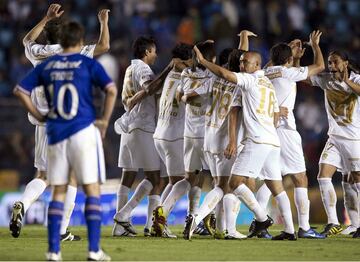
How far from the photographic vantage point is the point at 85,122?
1173cm

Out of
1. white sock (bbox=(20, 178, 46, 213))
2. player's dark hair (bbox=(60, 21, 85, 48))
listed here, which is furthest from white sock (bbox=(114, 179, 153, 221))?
player's dark hair (bbox=(60, 21, 85, 48))

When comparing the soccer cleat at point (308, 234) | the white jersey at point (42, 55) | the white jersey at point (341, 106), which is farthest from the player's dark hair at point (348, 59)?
the white jersey at point (42, 55)

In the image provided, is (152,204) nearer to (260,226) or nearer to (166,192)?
(166,192)

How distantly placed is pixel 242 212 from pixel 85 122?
1025 centimetres

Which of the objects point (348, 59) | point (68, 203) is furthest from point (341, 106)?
point (68, 203)

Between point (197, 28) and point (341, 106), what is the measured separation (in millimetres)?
12102

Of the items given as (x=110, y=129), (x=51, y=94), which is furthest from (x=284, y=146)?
(x=110, y=129)

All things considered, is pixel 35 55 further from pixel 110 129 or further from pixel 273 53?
pixel 110 129

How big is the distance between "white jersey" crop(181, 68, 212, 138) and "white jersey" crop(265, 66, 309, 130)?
86cm

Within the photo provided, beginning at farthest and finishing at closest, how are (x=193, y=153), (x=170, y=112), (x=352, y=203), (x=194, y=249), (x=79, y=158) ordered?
(x=352, y=203) → (x=170, y=112) → (x=193, y=153) → (x=194, y=249) → (x=79, y=158)

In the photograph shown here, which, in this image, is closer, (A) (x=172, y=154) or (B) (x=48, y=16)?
(B) (x=48, y=16)

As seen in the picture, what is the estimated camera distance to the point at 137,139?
15875 millimetres

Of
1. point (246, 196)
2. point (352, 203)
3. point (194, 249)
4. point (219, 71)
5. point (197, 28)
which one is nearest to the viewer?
point (194, 249)

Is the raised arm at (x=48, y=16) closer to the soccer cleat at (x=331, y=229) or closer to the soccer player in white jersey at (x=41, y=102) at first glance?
the soccer player in white jersey at (x=41, y=102)
